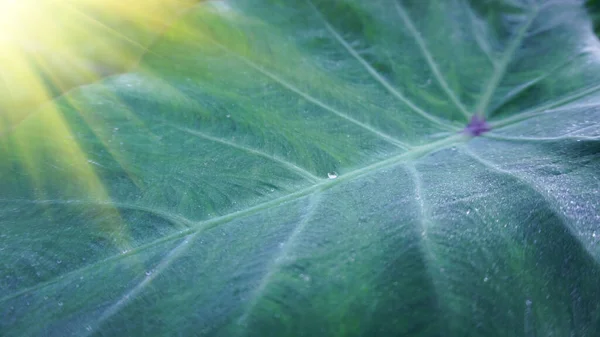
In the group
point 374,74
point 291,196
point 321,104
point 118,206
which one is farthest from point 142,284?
point 374,74

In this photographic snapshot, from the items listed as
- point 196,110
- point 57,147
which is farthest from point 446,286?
point 57,147

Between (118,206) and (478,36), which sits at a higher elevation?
(478,36)

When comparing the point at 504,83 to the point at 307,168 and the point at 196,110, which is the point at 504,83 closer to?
the point at 307,168

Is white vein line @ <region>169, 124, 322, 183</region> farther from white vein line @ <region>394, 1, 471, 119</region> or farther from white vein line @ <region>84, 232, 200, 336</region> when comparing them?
white vein line @ <region>394, 1, 471, 119</region>

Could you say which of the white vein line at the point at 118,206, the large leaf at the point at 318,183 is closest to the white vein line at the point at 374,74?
the large leaf at the point at 318,183

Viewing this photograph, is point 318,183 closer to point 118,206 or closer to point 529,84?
point 118,206
